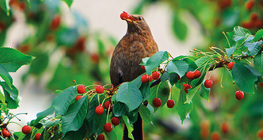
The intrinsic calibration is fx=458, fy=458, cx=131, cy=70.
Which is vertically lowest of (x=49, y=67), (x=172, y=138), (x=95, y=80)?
(x=172, y=138)

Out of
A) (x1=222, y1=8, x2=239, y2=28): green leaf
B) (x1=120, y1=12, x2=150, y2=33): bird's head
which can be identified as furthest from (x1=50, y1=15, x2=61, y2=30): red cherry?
(x1=120, y1=12, x2=150, y2=33): bird's head

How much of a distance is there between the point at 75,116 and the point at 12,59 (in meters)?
0.46

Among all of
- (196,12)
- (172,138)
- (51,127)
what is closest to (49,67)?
(172,138)

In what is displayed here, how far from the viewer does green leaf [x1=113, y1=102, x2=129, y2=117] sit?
239 cm

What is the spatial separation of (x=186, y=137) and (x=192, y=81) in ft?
12.7

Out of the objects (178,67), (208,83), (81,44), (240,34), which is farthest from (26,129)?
(81,44)

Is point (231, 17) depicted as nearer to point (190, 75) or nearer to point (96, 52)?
point (96, 52)

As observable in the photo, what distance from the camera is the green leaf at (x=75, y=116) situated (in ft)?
7.68

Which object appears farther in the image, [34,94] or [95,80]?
[34,94]

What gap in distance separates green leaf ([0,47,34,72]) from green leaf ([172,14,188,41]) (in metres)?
4.61

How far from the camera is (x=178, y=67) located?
2.29m

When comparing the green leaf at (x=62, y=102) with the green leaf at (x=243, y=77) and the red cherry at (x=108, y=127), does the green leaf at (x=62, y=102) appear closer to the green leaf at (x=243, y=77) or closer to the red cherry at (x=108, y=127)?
the red cherry at (x=108, y=127)

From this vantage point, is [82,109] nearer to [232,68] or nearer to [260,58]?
[232,68]

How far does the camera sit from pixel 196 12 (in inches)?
283
